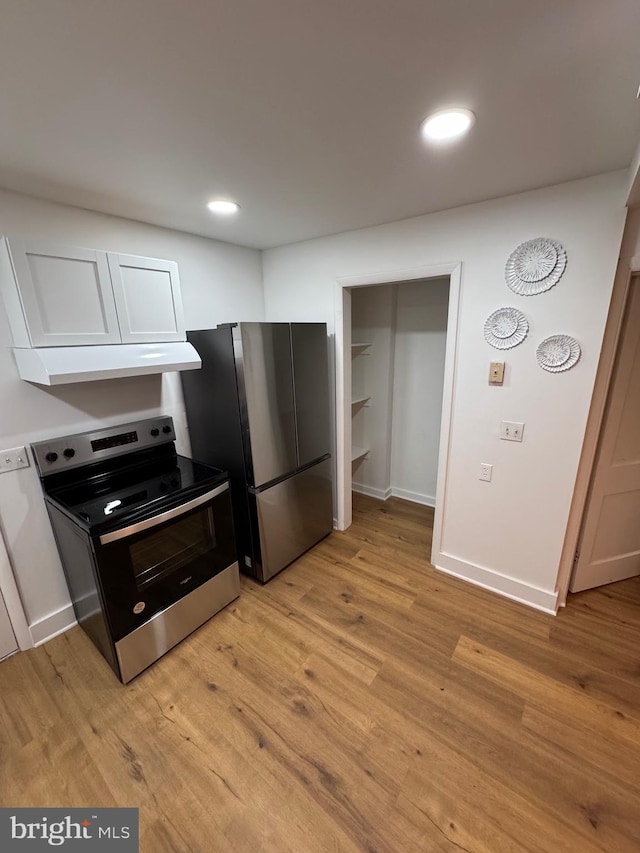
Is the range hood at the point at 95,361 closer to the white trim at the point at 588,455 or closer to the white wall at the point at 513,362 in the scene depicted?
the white wall at the point at 513,362

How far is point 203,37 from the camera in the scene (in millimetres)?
802

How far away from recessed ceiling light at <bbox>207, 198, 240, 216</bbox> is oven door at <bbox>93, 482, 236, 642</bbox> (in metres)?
1.55

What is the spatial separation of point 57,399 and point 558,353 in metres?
2.69

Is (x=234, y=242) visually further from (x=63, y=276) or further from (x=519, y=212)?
(x=519, y=212)

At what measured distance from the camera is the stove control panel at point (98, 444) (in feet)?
5.87

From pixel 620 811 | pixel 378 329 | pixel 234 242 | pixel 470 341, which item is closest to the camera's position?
pixel 620 811

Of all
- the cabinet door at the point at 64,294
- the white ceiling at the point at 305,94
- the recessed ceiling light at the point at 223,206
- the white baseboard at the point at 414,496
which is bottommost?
the white baseboard at the point at 414,496

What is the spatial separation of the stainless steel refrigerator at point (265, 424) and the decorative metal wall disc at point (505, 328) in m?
1.10

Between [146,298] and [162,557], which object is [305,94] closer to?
[146,298]

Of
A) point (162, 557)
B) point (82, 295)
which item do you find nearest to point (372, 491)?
point (162, 557)

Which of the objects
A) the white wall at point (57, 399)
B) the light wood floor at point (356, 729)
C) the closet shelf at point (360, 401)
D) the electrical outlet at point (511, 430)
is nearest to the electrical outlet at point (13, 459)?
the white wall at point (57, 399)

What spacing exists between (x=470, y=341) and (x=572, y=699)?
1.88 m

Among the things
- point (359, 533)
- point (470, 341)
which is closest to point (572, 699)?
point (359, 533)

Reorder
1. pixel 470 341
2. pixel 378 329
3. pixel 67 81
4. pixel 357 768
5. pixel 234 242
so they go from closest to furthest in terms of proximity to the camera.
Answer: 1. pixel 67 81
2. pixel 357 768
3. pixel 470 341
4. pixel 234 242
5. pixel 378 329
